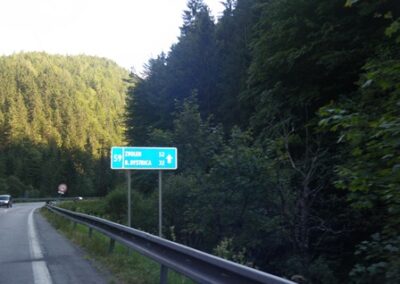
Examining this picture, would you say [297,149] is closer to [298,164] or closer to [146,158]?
[298,164]

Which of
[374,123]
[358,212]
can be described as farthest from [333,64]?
[374,123]

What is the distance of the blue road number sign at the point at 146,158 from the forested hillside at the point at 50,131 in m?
81.2

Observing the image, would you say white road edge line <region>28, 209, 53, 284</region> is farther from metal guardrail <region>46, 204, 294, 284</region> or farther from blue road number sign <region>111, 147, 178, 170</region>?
blue road number sign <region>111, 147, 178, 170</region>

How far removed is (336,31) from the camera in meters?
16.6

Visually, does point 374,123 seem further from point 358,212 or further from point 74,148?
point 74,148

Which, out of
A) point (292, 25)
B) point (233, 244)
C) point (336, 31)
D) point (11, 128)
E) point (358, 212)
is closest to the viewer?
point (358, 212)

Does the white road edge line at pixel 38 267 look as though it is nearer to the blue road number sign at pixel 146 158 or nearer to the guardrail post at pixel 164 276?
the guardrail post at pixel 164 276

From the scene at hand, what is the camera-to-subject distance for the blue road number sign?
1408cm

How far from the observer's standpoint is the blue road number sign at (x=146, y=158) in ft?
46.2

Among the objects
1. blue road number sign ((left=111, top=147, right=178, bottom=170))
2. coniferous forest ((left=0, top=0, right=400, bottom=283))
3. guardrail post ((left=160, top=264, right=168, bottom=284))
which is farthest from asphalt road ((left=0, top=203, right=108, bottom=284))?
coniferous forest ((left=0, top=0, right=400, bottom=283))

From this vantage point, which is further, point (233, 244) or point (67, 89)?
point (67, 89)

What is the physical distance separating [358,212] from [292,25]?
269 inches

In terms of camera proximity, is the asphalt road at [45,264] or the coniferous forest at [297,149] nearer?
the coniferous forest at [297,149]

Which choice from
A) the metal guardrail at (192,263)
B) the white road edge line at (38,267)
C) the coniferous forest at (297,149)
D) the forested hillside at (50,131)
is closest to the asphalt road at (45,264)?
the white road edge line at (38,267)
